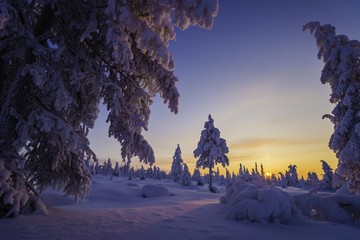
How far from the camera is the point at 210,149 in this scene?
34.3m

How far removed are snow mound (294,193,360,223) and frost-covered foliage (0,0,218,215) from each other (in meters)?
5.60

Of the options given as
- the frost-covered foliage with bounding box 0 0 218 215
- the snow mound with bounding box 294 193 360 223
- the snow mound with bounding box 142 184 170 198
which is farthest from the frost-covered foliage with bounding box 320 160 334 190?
the frost-covered foliage with bounding box 0 0 218 215

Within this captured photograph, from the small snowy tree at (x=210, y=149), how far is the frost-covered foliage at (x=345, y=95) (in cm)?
2099

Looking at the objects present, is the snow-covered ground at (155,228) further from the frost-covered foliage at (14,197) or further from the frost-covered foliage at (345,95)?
the frost-covered foliage at (345,95)

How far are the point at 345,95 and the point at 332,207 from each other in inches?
278

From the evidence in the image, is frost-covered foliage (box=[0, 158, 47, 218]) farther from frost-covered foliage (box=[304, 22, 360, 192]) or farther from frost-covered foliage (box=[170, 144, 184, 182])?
frost-covered foliage (box=[170, 144, 184, 182])

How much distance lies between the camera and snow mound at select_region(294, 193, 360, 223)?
7.85 m

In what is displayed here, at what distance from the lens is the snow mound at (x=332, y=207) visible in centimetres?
785

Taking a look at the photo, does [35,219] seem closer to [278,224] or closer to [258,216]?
[258,216]

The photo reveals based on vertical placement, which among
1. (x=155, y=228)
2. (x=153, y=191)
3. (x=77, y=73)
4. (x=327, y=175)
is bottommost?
(x=155, y=228)

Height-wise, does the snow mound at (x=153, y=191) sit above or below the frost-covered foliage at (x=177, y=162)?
below

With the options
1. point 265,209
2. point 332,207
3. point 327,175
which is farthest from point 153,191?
point 327,175

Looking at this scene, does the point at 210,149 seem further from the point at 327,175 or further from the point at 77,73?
the point at 327,175

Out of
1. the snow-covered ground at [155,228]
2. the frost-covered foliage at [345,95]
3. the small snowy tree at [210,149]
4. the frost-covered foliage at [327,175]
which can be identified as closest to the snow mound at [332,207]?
the snow-covered ground at [155,228]
